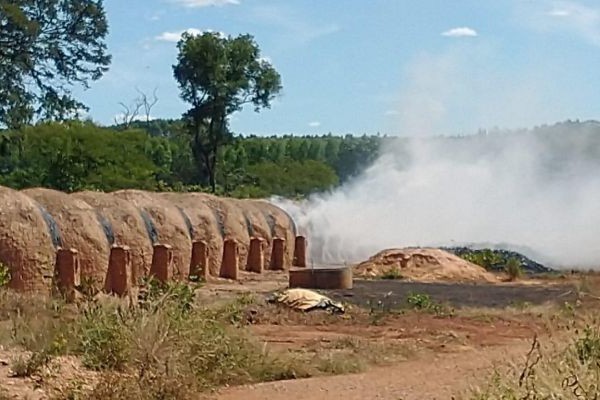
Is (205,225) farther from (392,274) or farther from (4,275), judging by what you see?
(4,275)

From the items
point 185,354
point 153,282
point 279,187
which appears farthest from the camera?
point 279,187

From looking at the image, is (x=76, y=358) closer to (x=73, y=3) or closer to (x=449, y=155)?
(x=73, y=3)

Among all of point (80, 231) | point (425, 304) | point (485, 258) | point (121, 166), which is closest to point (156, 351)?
point (425, 304)

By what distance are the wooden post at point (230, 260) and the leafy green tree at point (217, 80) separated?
931 inches

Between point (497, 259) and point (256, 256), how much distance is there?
8492mm

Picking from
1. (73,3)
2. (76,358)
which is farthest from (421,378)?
(73,3)

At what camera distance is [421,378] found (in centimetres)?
1333

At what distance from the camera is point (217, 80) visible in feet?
180

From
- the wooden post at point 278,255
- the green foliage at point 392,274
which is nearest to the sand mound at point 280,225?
the wooden post at point 278,255

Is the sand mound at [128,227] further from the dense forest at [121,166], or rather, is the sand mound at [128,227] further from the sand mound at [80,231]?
Result: the dense forest at [121,166]

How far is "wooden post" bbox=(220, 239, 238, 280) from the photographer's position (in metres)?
30.9

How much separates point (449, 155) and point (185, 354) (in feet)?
151

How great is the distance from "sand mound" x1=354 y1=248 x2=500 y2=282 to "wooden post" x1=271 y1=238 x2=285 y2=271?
2183 mm

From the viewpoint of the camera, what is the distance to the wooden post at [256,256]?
33.3 meters
